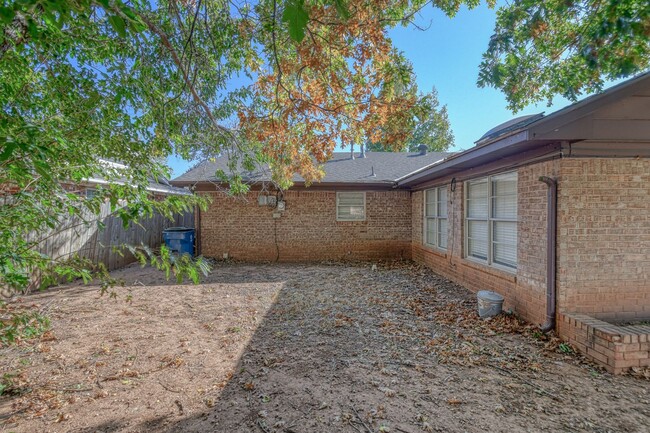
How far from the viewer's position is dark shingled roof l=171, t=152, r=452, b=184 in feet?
33.6

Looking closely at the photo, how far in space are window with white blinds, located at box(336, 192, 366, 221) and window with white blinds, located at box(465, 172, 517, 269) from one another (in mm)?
4368

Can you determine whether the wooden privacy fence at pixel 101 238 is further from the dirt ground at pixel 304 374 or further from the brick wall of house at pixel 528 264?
the brick wall of house at pixel 528 264

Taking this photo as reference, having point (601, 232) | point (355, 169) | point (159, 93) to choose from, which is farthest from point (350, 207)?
point (159, 93)

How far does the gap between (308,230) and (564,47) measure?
7.96 m

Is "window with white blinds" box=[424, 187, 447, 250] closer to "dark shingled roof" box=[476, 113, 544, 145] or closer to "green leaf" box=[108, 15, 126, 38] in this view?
"dark shingled roof" box=[476, 113, 544, 145]

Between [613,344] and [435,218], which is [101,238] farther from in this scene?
[613,344]

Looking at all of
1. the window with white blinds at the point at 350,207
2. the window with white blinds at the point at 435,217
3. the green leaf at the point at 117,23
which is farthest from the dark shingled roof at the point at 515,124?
the window with white blinds at the point at 350,207

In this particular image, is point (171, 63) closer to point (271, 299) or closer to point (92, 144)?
point (92, 144)

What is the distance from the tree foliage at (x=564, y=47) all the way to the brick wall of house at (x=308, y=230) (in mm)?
5400

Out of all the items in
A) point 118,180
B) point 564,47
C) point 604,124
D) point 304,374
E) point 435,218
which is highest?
point 564,47

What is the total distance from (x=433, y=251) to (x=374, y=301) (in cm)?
341

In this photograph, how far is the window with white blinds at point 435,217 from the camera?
837cm

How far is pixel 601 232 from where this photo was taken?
418 cm

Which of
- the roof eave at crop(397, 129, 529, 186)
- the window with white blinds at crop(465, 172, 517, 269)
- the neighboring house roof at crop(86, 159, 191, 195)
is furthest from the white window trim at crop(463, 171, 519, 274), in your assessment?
the neighboring house roof at crop(86, 159, 191, 195)
